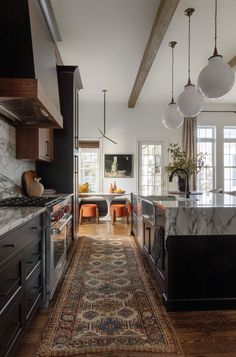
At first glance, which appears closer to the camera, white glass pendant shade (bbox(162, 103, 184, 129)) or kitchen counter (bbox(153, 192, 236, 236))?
kitchen counter (bbox(153, 192, 236, 236))

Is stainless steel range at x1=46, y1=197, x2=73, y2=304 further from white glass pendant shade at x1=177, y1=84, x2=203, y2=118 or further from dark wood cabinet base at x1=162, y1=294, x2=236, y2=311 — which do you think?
white glass pendant shade at x1=177, y1=84, x2=203, y2=118

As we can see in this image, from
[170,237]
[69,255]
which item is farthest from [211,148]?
[170,237]

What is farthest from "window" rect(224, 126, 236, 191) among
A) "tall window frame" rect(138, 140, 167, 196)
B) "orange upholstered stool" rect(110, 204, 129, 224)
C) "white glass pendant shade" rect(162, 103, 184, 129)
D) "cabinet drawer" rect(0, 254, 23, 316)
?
"cabinet drawer" rect(0, 254, 23, 316)

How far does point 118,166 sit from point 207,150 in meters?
2.69

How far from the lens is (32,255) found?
189 centimetres

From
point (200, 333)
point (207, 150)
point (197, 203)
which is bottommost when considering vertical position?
point (200, 333)

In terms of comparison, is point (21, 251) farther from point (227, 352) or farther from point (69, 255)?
point (69, 255)

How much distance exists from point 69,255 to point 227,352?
2360 mm

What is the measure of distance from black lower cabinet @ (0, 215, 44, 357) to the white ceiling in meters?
2.74

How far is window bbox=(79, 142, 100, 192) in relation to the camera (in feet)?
23.5

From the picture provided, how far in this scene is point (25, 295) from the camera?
1.69 meters

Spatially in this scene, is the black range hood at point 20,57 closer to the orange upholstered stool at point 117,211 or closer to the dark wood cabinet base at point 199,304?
the dark wood cabinet base at point 199,304

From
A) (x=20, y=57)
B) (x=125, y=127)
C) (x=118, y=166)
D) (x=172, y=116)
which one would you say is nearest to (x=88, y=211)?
(x=118, y=166)

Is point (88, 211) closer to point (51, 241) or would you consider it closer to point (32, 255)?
point (51, 241)
